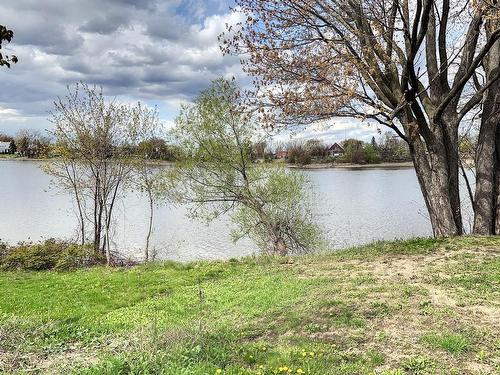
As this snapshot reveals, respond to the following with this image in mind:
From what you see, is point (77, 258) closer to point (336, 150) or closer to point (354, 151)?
point (354, 151)

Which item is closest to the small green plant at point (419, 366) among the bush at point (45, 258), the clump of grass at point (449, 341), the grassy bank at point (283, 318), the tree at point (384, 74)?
the grassy bank at point (283, 318)

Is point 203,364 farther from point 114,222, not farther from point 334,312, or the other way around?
point 114,222

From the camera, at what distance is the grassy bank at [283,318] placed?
3.94 metres

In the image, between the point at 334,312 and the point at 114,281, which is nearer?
the point at 334,312

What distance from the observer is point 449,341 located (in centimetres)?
419

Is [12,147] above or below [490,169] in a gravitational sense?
above

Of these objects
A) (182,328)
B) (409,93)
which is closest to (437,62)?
(409,93)

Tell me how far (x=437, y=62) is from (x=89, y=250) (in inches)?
496

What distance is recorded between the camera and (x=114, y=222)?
2144 cm

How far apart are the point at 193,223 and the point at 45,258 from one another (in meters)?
11.0

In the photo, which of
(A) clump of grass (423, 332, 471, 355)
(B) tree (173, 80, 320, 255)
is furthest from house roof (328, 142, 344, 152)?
(A) clump of grass (423, 332, 471, 355)

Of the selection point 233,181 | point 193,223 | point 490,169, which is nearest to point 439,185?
point 490,169

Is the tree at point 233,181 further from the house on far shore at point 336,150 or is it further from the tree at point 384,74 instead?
the house on far shore at point 336,150

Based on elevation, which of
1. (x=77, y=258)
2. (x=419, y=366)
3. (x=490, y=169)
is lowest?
(x=77, y=258)
